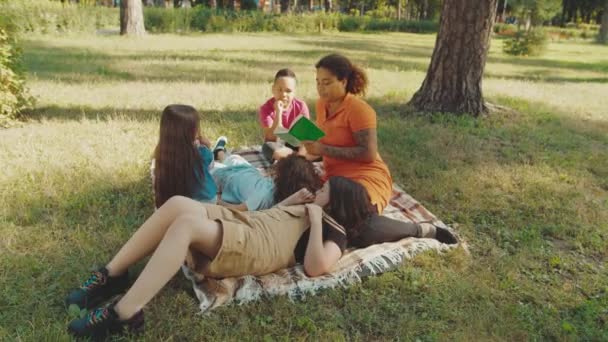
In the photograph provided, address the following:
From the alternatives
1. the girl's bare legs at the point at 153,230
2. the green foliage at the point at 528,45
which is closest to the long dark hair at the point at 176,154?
the girl's bare legs at the point at 153,230

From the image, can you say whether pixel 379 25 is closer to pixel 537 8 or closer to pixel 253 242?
pixel 537 8

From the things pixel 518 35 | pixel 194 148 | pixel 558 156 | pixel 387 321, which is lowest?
pixel 387 321

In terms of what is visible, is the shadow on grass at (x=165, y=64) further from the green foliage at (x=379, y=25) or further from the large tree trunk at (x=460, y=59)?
the green foliage at (x=379, y=25)

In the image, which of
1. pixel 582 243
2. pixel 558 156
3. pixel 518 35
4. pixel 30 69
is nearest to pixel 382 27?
pixel 518 35

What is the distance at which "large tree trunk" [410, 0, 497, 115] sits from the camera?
7.11 metres

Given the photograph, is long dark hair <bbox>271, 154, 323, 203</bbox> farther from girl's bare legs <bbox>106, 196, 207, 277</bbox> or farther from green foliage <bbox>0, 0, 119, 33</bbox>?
green foliage <bbox>0, 0, 119, 33</bbox>

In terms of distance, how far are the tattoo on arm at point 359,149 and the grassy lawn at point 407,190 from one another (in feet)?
2.95

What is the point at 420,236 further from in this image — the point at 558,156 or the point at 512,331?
the point at 558,156

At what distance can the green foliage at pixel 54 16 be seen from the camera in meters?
17.1

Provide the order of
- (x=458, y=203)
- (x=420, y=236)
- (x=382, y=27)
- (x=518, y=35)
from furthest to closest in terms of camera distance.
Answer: (x=382, y=27) → (x=518, y=35) → (x=458, y=203) → (x=420, y=236)

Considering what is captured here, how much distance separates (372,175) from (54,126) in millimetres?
4360

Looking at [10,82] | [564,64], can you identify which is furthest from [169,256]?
[564,64]

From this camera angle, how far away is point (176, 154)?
127 inches

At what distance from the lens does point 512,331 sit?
9.27 feet
